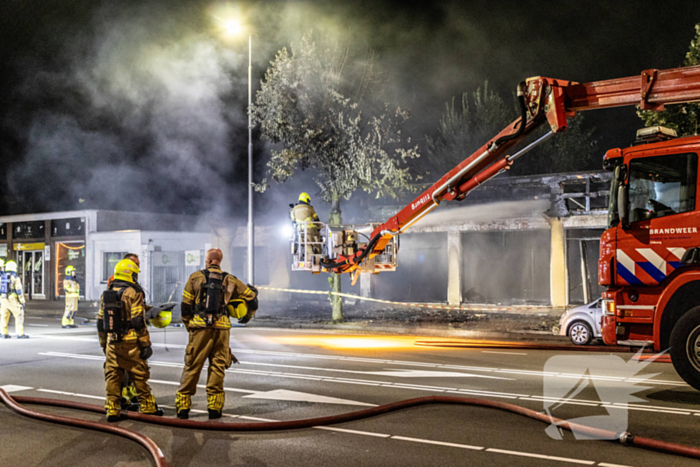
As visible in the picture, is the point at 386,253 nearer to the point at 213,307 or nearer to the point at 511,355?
the point at 511,355

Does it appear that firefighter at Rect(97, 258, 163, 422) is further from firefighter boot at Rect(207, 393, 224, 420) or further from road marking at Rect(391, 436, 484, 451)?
road marking at Rect(391, 436, 484, 451)

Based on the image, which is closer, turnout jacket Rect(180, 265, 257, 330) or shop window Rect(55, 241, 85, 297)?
turnout jacket Rect(180, 265, 257, 330)

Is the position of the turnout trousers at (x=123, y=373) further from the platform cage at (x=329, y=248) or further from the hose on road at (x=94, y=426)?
the platform cage at (x=329, y=248)

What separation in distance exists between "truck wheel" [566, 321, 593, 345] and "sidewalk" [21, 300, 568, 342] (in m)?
0.99

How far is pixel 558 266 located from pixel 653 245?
40.4 ft

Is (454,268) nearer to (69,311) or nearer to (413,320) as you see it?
(413,320)

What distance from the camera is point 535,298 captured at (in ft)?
70.6

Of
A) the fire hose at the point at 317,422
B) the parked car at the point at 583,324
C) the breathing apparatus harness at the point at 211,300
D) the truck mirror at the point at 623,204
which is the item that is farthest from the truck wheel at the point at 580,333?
the breathing apparatus harness at the point at 211,300

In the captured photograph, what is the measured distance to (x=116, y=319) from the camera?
614 centimetres

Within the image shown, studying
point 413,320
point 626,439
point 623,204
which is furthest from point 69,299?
point 626,439

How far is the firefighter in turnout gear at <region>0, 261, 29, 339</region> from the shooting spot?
14.1m

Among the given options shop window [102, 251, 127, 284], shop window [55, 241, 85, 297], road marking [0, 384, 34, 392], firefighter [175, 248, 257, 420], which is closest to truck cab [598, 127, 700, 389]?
firefighter [175, 248, 257, 420]

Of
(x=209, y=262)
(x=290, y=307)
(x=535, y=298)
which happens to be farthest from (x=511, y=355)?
(x=290, y=307)

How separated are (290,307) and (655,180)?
17604mm
